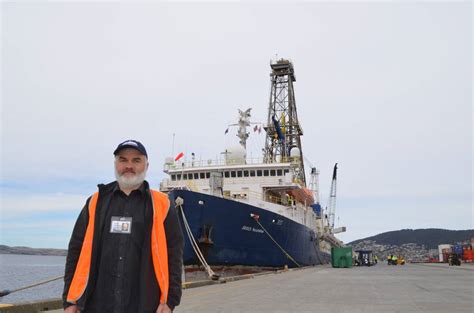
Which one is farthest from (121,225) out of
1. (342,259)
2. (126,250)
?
(342,259)

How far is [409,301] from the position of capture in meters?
8.73

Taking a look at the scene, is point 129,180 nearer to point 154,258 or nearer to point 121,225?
point 121,225

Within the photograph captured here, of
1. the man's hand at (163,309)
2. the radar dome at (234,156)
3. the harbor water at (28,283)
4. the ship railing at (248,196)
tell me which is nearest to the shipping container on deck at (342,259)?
the ship railing at (248,196)

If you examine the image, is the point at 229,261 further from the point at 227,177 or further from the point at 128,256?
the point at 128,256

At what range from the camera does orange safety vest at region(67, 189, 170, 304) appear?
273cm

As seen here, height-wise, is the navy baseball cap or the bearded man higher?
the navy baseball cap

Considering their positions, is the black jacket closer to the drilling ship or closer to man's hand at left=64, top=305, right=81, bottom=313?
man's hand at left=64, top=305, right=81, bottom=313

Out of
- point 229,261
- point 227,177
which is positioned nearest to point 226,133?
point 227,177

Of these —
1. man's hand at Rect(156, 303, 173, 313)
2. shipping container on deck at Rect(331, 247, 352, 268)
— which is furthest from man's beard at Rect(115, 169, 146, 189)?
shipping container on deck at Rect(331, 247, 352, 268)

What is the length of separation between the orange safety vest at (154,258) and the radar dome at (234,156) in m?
22.9

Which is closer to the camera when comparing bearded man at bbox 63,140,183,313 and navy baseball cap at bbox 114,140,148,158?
bearded man at bbox 63,140,183,313

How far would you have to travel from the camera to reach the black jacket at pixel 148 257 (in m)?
2.75

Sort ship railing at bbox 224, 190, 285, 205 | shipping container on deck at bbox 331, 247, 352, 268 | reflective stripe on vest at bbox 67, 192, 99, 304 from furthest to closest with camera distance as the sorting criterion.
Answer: shipping container on deck at bbox 331, 247, 352, 268 → ship railing at bbox 224, 190, 285, 205 → reflective stripe on vest at bbox 67, 192, 99, 304

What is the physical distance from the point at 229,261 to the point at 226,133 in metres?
11.8
